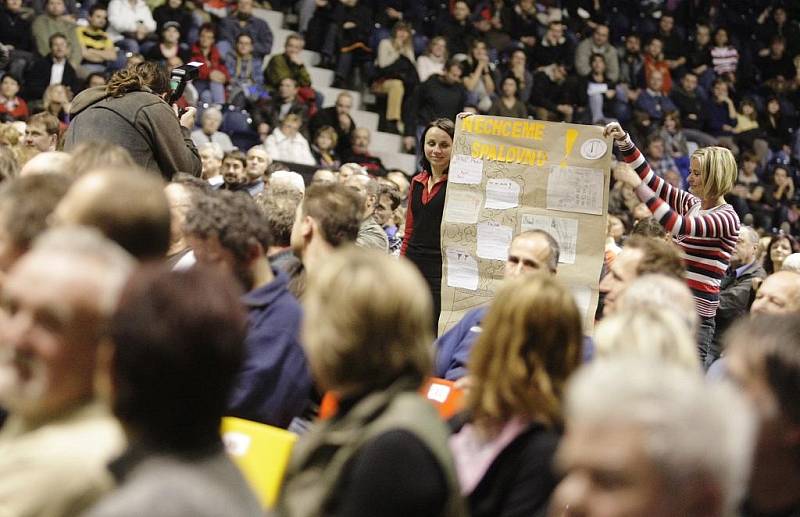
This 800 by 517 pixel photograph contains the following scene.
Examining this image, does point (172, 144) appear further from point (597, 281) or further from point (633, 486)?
point (633, 486)

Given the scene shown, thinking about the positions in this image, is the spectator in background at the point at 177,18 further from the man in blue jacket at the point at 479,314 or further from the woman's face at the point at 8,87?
the man in blue jacket at the point at 479,314

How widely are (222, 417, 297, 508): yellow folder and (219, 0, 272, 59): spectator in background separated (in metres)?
9.25

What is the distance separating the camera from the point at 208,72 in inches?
436

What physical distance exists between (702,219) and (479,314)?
1.46 m

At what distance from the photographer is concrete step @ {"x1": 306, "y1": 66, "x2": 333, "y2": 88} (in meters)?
12.8

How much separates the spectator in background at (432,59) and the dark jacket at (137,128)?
7992 mm

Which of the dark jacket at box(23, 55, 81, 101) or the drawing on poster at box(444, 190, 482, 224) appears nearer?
the drawing on poster at box(444, 190, 482, 224)

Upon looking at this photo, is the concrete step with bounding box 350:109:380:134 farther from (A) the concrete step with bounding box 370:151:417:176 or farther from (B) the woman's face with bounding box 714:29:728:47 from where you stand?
(B) the woman's face with bounding box 714:29:728:47

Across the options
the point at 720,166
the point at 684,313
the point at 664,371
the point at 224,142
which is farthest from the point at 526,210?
the point at 224,142

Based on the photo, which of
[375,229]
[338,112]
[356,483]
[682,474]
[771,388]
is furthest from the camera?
[338,112]

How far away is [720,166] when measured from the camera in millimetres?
4883

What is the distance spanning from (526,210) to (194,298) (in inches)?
143

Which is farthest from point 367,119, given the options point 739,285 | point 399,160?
point 739,285

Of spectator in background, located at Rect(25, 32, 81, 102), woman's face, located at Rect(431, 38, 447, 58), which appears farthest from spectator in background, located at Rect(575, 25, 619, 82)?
spectator in background, located at Rect(25, 32, 81, 102)
